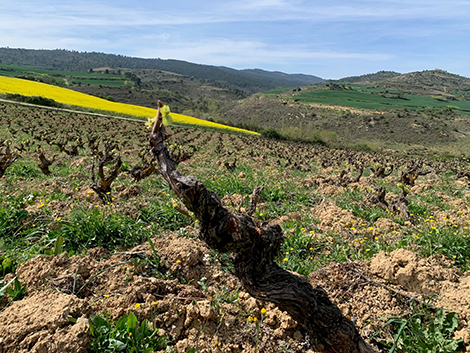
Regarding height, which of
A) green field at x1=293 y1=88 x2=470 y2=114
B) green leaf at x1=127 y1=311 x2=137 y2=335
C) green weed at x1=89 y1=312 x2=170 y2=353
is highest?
green field at x1=293 y1=88 x2=470 y2=114

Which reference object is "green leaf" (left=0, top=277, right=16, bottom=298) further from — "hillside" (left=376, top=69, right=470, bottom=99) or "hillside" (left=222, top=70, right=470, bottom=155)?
"hillside" (left=376, top=69, right=470, bottom=99)

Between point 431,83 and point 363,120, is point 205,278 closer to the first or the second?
point 363,120

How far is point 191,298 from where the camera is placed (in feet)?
10.1

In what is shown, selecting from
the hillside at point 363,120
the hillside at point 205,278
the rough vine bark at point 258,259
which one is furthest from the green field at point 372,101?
the rough vine bark at point 258,259

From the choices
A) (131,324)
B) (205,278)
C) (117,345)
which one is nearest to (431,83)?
(205,278)

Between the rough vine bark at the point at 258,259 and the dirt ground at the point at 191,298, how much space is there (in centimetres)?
43

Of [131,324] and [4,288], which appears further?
[4,288]

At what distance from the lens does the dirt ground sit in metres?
2.50

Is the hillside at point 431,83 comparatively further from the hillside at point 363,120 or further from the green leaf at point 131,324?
the green leaf at point 131,324

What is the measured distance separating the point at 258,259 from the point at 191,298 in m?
1.13

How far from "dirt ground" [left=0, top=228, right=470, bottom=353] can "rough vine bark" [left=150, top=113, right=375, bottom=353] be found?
1.41 feet

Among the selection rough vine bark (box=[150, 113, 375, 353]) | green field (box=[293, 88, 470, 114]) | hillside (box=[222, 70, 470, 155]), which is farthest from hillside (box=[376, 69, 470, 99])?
rough vine bark (box=[150, 113, 375, 353])

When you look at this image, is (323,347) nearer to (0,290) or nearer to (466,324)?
(466,324)

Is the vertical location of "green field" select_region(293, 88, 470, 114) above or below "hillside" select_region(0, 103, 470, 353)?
above
